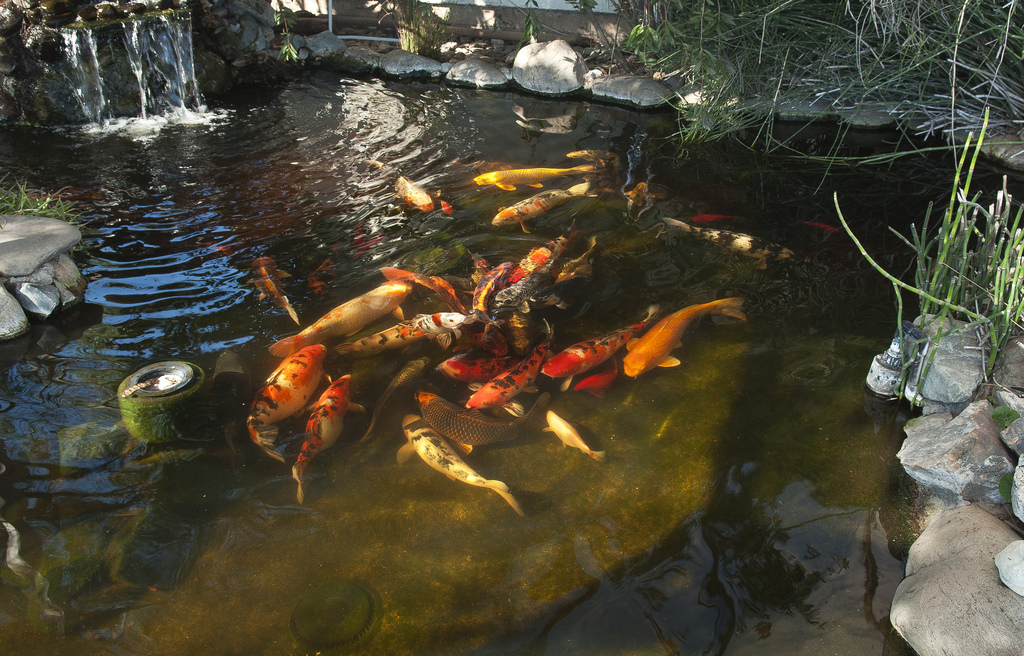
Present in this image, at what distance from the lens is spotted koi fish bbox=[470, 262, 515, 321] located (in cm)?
391

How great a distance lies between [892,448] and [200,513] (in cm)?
337

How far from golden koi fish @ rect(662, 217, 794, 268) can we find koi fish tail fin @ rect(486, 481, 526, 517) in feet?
9.32

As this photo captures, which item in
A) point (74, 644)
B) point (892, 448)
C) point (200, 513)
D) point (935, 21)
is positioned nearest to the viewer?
point (74, 644)

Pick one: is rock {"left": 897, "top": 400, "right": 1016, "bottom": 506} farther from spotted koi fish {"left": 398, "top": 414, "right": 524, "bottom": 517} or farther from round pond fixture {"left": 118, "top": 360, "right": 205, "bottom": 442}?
round pond fixture {"left": 118, "top": 360, "right": 205, "bottom": 442}

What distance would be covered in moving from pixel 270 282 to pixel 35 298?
1506 mm

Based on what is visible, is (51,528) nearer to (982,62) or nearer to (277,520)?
(277,520)

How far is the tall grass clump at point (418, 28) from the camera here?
960 centimetres

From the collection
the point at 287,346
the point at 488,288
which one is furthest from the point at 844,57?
the point at 287,346

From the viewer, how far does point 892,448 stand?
305 centimetres

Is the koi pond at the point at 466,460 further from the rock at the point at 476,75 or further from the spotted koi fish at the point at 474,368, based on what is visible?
the rock at the point at 476,75

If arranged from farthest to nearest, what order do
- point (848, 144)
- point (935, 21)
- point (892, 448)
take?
point (848, 144) < point (935, 21) < point (892, 448)

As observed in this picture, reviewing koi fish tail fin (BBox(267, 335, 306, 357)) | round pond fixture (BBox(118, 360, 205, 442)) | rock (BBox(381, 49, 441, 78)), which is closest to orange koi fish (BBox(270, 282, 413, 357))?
koi fish tail fin (BBox(267, 335, 306, 357))

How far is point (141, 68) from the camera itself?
26.3ft

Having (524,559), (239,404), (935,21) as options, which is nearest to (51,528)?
(239,404)
